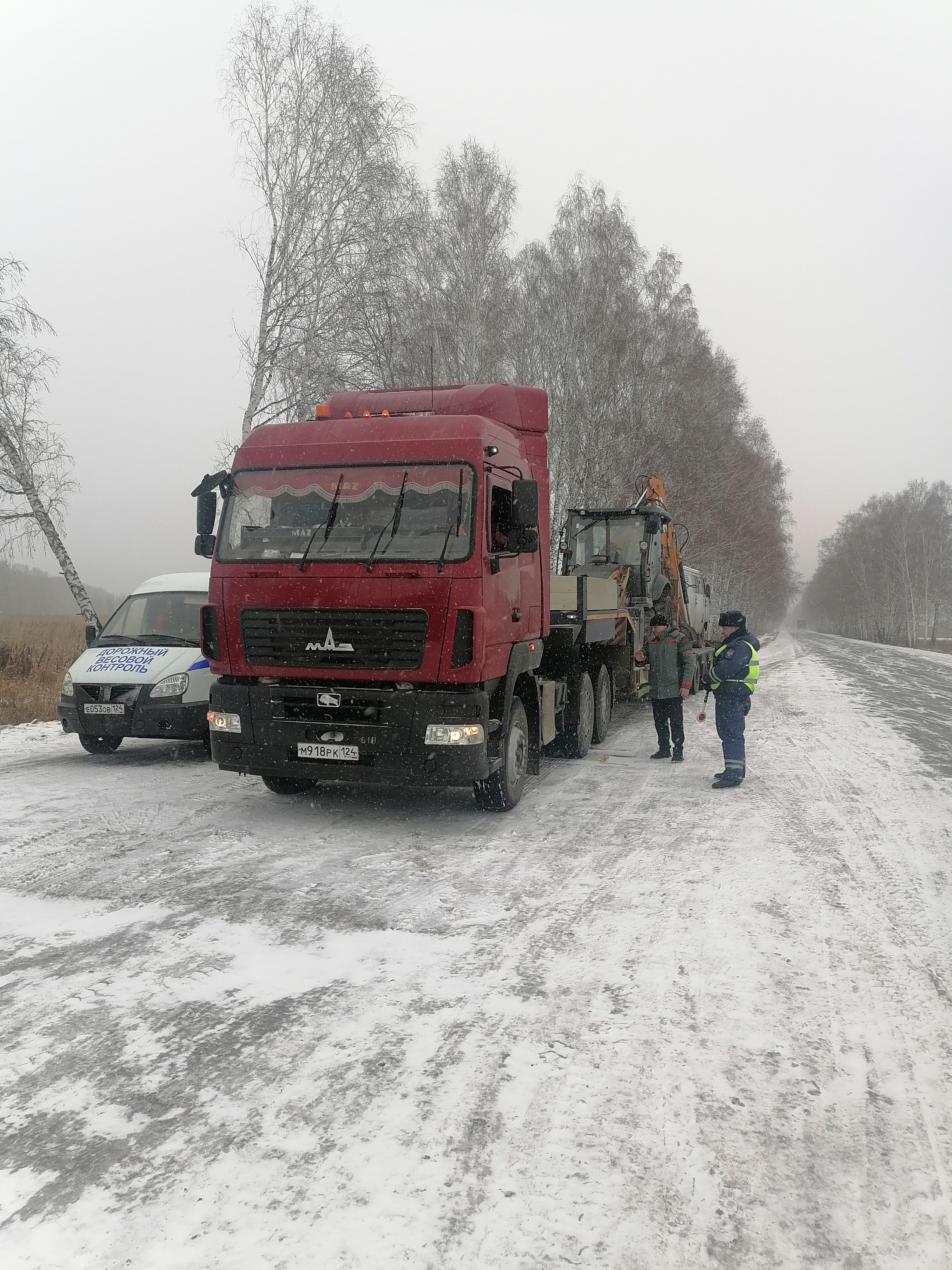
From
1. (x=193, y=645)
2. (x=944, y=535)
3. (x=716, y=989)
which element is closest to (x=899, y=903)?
(x=716, y=989)

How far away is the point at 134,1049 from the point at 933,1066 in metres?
2.81

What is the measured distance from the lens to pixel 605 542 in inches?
571

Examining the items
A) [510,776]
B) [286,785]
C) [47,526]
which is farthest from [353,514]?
[47,526]

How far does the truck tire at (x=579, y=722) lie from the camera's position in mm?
9453

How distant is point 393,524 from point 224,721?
1876 mm

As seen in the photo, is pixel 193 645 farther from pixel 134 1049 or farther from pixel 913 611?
pixel 913 611

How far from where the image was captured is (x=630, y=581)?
1403 centimetres

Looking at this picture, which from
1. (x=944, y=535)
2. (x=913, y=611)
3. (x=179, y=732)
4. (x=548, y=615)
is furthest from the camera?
(x=944, y=535)

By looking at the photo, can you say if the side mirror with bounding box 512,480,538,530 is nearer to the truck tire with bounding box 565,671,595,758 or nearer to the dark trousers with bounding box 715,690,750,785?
the dark trousers with bounding box 715,690,750,785

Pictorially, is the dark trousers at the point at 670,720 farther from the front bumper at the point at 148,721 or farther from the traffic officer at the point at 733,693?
the front bumper at the point at 148,721

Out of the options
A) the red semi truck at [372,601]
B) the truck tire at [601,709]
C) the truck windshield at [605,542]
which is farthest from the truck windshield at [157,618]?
the truck windshield at [605,542]

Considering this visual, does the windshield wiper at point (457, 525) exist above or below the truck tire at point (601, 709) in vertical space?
above

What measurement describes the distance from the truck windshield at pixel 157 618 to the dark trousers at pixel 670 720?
4.98 m

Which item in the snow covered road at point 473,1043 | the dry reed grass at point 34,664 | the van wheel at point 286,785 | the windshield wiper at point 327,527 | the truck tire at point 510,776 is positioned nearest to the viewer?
the snow covered road at point 473,1043
